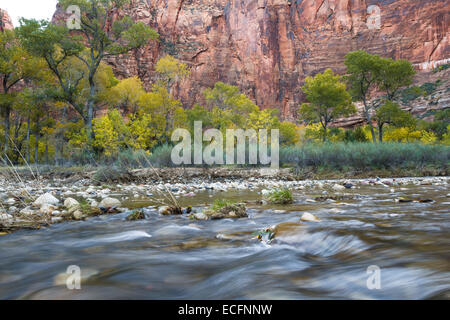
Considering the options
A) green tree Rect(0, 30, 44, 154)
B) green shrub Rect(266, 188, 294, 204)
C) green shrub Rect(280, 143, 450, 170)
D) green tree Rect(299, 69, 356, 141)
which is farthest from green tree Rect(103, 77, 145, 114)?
green shrub Rect(266, 188, 294, 204)

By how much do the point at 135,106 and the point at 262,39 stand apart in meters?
49.8

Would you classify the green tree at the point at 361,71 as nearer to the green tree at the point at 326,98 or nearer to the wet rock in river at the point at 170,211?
the green tree at the point at 326,98

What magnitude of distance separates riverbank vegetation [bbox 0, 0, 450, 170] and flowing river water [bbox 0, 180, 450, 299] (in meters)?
10.2

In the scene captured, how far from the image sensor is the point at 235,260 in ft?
5.64

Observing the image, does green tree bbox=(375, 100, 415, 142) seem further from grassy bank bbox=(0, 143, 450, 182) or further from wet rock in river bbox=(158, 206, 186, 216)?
wet rock in river bbox=(158, 206, 186, 216)

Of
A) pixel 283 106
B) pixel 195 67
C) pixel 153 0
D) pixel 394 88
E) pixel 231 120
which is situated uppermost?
pixel 153 0

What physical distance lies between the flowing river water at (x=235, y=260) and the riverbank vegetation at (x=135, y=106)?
10180mm

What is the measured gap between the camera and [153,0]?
69.1 metres

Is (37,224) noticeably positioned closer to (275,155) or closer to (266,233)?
(266,233)

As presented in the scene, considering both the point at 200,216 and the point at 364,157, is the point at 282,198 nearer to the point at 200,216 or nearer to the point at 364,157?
the point at 200,216

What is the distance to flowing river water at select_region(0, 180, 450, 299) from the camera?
47.2 inches

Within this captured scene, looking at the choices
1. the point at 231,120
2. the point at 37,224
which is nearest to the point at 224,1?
the point at 231,120
